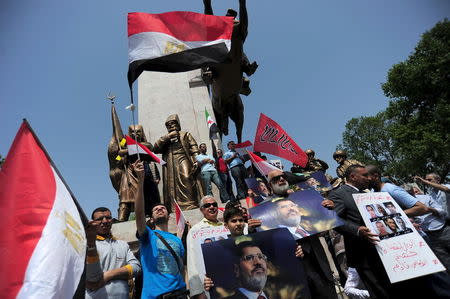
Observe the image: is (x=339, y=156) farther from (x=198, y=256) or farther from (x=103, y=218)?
(x=103, y=218)

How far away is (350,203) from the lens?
352cm

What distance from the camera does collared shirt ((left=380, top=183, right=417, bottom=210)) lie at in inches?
142

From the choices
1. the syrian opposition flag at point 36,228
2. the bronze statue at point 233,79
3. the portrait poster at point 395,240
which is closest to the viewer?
the syrian opposition flag at point 36,228

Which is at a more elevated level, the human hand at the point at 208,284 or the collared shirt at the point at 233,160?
the collared shirt at the point at 233,160

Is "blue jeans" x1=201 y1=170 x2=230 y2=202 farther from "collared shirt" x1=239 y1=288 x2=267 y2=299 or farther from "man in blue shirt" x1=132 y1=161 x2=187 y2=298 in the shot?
"collared shirt" x1=239 y1=288 x2=267 y2=299

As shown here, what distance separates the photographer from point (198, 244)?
3.28m

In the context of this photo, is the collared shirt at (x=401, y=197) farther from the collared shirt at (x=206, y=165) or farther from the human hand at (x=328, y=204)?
the collared shirt at (x=206, y=165)

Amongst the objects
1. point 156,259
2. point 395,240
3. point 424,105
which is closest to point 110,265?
point 156,259

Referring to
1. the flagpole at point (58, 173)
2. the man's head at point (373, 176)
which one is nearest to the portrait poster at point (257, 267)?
the flagpole at point (58, 173)

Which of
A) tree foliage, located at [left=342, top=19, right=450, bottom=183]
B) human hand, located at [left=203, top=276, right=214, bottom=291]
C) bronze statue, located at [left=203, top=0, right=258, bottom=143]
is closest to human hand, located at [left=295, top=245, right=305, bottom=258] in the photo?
human hand, located at [left=203, top=276, right=214, bottom=291]

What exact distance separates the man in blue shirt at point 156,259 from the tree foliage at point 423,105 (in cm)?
2223

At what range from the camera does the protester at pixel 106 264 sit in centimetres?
286

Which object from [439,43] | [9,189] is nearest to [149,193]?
[9,189]

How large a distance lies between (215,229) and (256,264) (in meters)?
0.70
